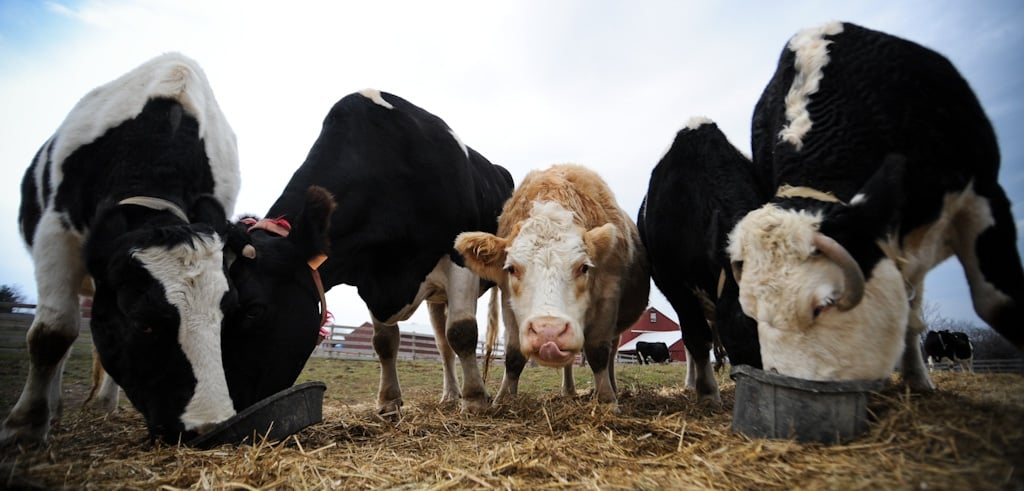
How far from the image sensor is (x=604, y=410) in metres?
3.72

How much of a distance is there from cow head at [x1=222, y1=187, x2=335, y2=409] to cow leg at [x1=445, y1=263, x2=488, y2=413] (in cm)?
142

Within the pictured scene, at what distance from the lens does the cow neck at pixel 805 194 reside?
10.9ft

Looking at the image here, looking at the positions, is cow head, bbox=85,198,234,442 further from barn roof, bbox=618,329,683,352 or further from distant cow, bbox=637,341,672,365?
barn roof, bbox=618,329,683,352

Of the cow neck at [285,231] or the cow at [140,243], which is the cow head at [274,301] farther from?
the cow at [140,243]

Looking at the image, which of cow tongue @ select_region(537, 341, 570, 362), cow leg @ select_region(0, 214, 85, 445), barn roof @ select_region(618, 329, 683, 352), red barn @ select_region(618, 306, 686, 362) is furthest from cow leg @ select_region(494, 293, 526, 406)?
barn roof @ select_region(618, 329, 683, 352)

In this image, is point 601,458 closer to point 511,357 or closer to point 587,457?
point 587,457

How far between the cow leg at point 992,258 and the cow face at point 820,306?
0.67 meters

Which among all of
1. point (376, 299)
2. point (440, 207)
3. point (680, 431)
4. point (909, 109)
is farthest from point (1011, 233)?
point (376, 299)

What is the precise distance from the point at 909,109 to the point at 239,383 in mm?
4638

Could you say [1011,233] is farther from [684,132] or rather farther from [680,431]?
[684,132]

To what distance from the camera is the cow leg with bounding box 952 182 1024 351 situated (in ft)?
10.3

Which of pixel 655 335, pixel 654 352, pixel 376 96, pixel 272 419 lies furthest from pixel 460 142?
pixel 655 335

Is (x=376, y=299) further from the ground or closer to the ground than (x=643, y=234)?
closer to the ground

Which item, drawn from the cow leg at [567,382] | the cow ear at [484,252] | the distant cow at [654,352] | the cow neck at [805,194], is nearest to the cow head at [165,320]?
the cow ear at [484,252]
